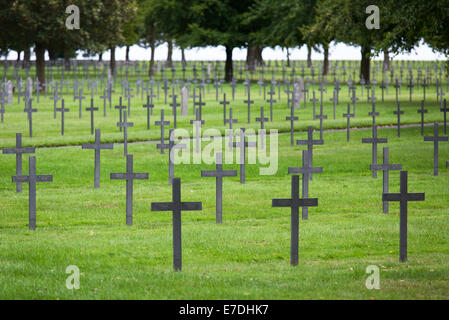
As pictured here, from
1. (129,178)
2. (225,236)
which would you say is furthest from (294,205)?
(129,178)

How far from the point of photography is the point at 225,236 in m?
11.6

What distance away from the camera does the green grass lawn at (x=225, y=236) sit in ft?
27.7

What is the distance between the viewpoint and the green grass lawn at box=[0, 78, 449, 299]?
332 inches

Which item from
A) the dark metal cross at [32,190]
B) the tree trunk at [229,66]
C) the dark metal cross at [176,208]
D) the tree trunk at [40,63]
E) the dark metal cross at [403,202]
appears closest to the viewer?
the dark metal cross at [176,208]

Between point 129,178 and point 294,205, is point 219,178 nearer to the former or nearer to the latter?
point 129,178

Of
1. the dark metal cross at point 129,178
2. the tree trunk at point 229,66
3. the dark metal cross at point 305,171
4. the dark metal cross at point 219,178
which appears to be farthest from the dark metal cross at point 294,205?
the tree trunk at point 229,66

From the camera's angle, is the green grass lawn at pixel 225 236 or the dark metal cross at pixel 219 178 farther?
the dark metal cross at pixel 219 178

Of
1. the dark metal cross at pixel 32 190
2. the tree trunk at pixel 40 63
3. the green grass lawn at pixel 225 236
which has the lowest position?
the green grass lawn at pixel 225 236

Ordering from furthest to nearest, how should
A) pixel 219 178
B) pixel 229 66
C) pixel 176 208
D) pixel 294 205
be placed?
1. pixel 229 66
2. pixel 219 178
3. pixel 294 205
4. pixel 176 208

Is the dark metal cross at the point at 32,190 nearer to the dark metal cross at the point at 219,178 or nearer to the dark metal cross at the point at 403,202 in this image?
the dark metal cross at the point at 219,178

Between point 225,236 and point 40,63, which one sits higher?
point 40,63
